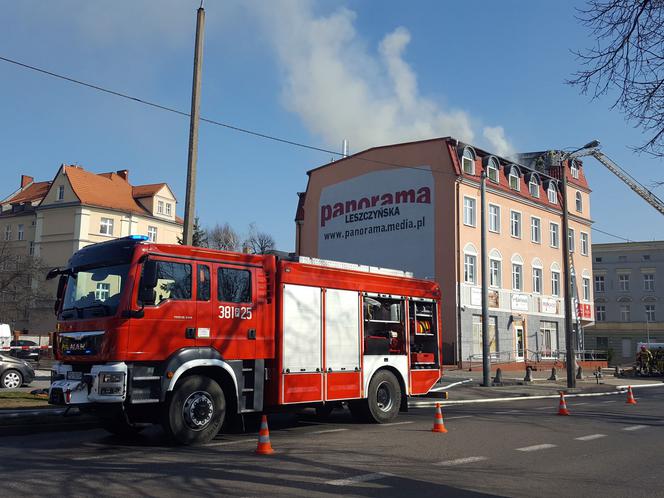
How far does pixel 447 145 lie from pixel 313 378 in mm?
27746

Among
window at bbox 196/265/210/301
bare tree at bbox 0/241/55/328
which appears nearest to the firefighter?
window at bbox 196/265/210/301

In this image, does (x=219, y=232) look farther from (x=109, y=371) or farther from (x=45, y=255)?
Answer: (x=109, y=371)

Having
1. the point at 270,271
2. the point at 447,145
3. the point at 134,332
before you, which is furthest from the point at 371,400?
the point at 447,145

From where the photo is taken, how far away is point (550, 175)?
4944 centimetres

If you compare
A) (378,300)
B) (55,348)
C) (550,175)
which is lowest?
(55,348)

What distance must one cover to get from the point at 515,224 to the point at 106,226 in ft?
127

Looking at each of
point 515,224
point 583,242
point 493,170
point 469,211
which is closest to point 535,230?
point 515,224

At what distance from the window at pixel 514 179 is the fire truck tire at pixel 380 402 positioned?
31.1 m

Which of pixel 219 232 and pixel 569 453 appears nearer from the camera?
pixel 569 453

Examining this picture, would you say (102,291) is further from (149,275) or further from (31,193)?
(31,193)

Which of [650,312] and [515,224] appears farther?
[650,312]

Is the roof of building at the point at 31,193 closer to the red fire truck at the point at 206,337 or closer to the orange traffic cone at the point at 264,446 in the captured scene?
the red fire truck at the point at 206,337

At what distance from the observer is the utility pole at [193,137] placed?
1470cm

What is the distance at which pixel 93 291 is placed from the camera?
10.1m
